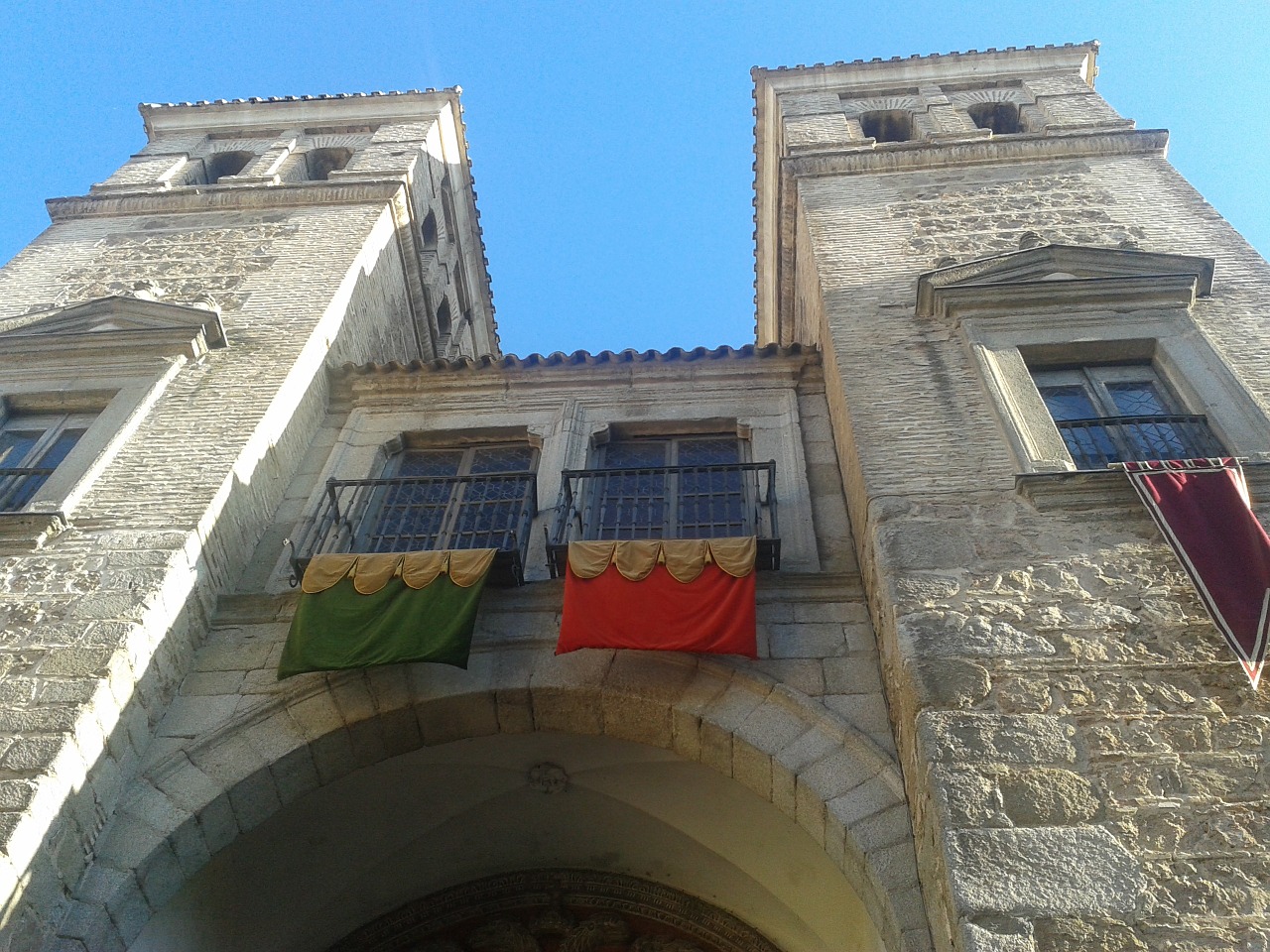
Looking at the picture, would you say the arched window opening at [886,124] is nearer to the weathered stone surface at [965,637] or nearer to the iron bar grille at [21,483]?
the weathered stone surface at [965,637]

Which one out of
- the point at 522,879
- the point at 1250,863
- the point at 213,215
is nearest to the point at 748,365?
the point at 522,879

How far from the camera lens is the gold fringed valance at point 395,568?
6.84 m

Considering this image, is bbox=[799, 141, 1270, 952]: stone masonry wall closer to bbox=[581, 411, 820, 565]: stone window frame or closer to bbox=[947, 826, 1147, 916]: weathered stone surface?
bbox=[947, 826, 1147, 916]: weathered stone surface

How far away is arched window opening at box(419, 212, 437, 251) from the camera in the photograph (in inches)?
652

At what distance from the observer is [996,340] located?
8398mm

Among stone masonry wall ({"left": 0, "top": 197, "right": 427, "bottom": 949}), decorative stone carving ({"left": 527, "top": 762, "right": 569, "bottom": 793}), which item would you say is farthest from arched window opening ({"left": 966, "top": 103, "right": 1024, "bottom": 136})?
decorative stone carving ({"left": 527, "top": 762, "right": 569, "bottom": 793})

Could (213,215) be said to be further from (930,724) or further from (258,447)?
(930,724)

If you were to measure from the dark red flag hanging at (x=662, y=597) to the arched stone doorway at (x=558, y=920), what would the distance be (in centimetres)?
222

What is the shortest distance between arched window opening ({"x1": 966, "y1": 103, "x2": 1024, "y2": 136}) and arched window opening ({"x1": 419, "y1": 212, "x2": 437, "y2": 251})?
8.44m

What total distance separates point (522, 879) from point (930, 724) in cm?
382

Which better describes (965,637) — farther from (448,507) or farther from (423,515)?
(423,515)

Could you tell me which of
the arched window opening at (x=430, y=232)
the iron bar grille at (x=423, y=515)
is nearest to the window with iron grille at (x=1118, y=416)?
the iron bar grille at (x=423, y=515)

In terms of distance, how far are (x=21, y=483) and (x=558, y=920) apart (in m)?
5.36

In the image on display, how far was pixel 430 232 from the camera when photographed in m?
16.8
